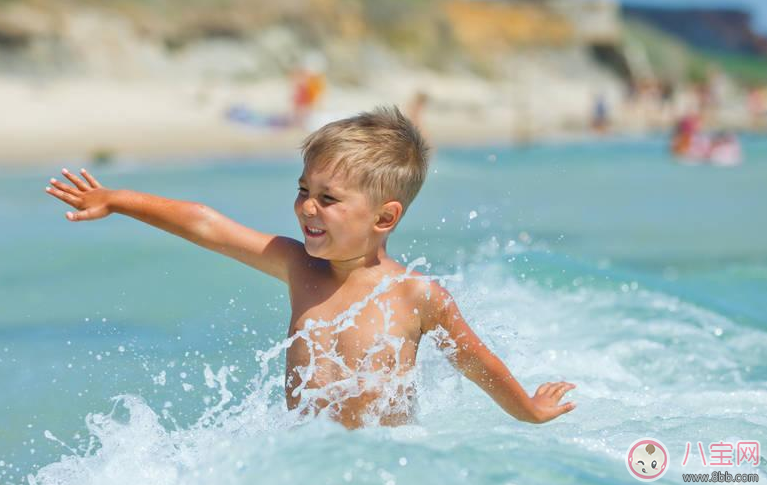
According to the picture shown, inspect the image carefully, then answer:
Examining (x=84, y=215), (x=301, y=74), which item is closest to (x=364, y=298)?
(x=84, y=215)

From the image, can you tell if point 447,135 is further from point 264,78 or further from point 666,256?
point 666,256

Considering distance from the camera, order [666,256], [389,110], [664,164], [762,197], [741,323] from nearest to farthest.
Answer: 1. [389,110]
2. [741,323]
3. [666,256]
4. [762,197]
5. [664,164]

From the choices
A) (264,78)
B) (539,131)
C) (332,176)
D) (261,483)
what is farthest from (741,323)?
(539,131)

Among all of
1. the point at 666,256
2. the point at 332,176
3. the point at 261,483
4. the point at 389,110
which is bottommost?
the point at 261,483

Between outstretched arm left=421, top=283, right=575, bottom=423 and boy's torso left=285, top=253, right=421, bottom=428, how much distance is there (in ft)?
0.22

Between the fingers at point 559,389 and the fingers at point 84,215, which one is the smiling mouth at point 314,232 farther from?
the fingers at point 559,389

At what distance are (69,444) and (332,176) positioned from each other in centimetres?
141

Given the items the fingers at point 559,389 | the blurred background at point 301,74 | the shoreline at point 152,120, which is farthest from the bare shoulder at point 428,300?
the shoreline at point 152,120

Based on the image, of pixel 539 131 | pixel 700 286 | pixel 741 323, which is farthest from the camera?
pixel 539 131

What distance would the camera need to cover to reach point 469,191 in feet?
40.6

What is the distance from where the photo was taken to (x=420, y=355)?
11.9ft

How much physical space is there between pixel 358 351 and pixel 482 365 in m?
0.36

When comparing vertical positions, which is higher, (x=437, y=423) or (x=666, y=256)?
(x=666, y=256)

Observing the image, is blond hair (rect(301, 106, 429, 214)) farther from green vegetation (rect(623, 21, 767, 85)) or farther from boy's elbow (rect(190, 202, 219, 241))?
green vegetation (rect(623, 21, 767, 85))
